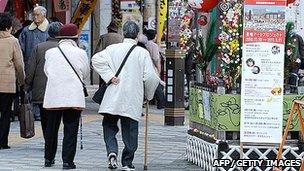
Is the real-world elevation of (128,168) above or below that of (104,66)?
below

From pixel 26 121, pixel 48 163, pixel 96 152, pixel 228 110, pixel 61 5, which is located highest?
pixel 61 5

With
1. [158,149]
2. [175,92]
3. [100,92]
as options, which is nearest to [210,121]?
[100,92]

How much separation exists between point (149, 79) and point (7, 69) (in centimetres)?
276

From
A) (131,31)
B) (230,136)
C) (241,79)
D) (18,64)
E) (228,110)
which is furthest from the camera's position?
(18,64)

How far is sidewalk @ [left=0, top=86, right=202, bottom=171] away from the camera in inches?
455

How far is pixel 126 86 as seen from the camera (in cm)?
1087

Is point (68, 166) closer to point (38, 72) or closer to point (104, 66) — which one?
point (104, 66)

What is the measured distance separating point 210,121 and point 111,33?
7080 mm

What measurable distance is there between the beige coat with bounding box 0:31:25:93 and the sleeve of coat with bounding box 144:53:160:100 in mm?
2456

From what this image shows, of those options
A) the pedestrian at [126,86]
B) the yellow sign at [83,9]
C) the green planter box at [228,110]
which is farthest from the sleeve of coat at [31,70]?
the yellow sign at [83,9]

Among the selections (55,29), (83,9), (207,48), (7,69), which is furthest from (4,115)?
(83,9)

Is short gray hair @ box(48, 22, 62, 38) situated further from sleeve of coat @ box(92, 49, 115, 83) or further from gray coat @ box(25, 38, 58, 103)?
sleeve of coat @ box(92, 49, 115, 83)

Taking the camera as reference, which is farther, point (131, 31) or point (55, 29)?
→ point (55, 29)

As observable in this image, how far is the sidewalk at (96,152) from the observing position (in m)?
11.6
